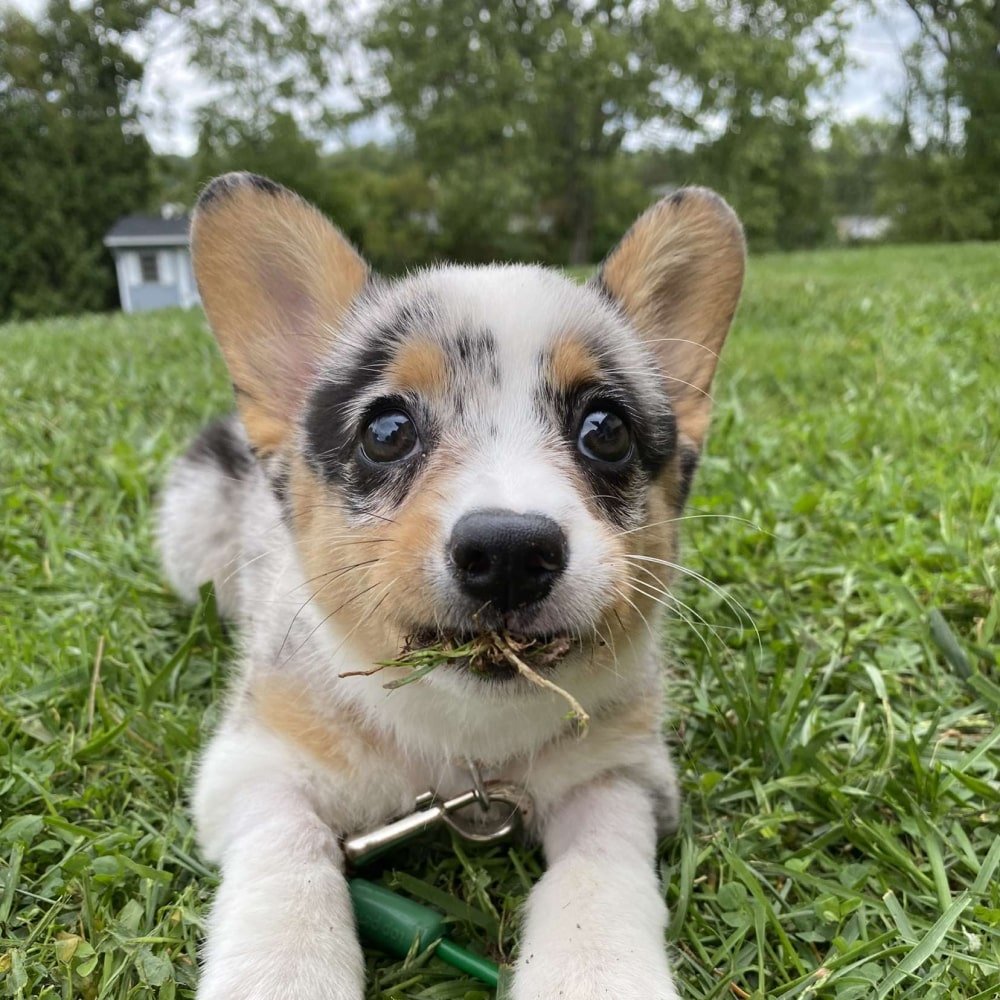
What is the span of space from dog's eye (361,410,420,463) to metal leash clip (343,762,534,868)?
929mm

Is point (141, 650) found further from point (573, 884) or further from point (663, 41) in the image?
point (663, 41)

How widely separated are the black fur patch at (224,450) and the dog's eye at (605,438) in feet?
7.15

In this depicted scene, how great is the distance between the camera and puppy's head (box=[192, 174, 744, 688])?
2102mm

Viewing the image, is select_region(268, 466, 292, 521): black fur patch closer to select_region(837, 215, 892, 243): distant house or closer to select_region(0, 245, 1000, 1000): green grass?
select_region(0, 245, 1000, 1000): green grass

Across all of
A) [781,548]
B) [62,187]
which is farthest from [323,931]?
[62,187]

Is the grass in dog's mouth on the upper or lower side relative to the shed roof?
upper

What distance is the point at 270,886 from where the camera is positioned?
216cm

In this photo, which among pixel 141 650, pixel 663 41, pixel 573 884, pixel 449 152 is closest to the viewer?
pixel 573 884

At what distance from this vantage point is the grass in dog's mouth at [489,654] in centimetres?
212

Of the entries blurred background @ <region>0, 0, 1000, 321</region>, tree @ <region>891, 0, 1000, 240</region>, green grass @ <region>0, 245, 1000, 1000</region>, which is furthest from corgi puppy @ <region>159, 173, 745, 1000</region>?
tree @ <region>891, 0, 1000, 240</region>

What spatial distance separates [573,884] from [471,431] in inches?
47.2

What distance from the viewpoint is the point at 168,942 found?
2.17m

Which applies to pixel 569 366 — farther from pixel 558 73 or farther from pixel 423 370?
pixel 558 73

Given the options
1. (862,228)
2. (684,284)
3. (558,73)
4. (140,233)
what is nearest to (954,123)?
(862,228)
